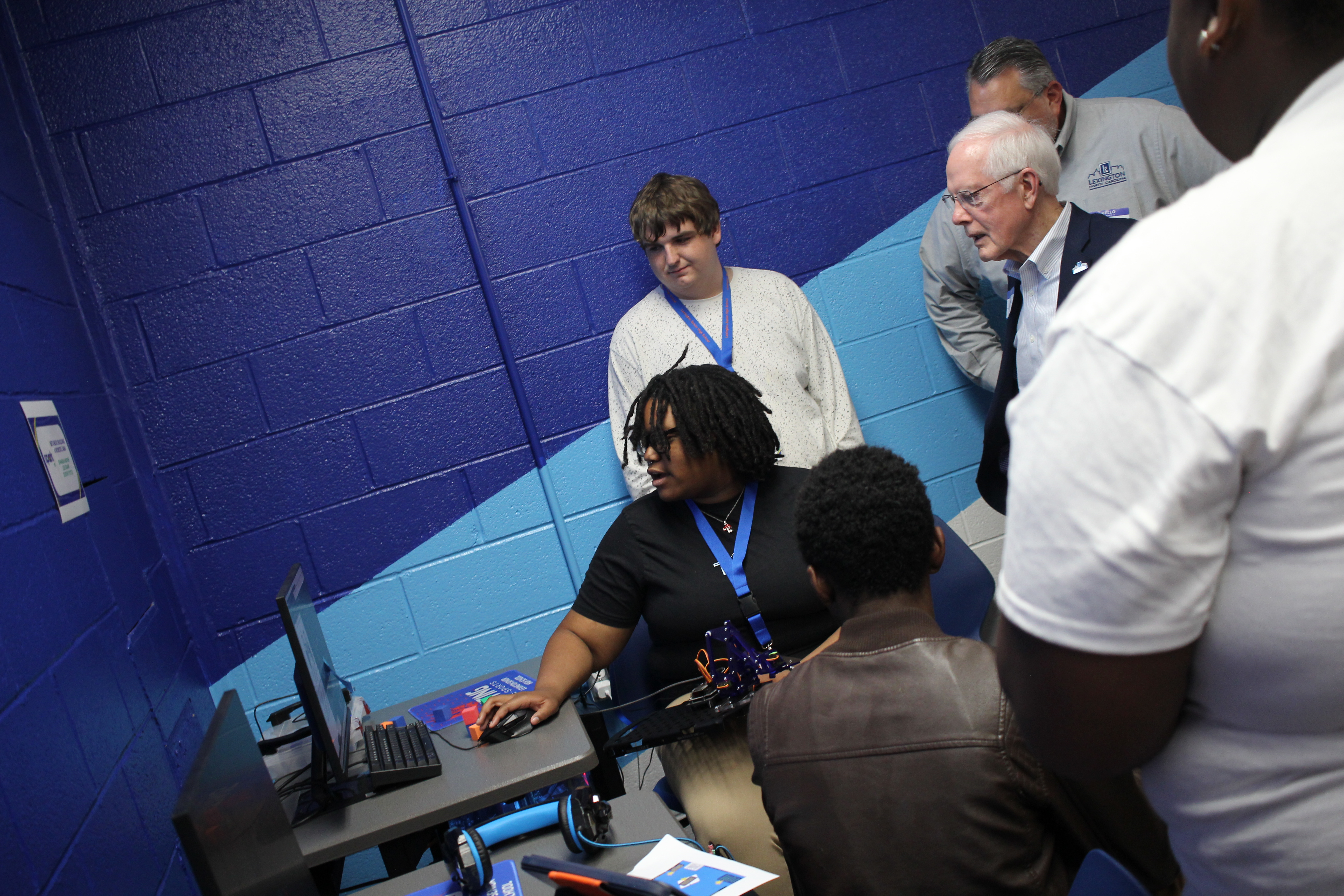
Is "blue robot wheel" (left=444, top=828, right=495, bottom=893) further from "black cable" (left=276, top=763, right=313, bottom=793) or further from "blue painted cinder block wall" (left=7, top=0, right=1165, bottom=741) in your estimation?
"blue painted cinder block wall" (left=7, top=0, right=1165, bottom=741)

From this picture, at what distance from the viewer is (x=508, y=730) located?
76.9 inches

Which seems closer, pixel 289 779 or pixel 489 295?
pixel 289 779

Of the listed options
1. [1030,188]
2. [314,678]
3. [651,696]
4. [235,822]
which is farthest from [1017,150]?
[235,822]

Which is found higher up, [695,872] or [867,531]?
[867,531]

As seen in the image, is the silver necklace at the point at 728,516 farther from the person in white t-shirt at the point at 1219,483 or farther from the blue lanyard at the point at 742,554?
the person in white t-shirt at the point at 1219,483

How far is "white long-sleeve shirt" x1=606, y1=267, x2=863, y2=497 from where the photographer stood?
2.80 meters

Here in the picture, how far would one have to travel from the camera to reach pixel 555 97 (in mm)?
2947

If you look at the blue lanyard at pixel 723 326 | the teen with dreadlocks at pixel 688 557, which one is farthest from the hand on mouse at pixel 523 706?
the blue lanyard at pixel 723 326

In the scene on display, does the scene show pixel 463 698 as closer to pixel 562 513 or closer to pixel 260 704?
pixel 562 513

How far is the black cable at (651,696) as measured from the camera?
2115mm

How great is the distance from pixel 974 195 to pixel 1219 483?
1815mm

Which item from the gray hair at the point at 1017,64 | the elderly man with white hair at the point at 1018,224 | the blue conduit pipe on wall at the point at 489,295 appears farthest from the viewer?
the blue conduit pipe on wall at the point at 489,295

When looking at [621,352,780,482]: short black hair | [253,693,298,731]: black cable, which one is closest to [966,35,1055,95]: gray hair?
[621,352,780,482]: short black hair

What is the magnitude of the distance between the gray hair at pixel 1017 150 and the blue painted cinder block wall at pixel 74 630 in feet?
7.03
